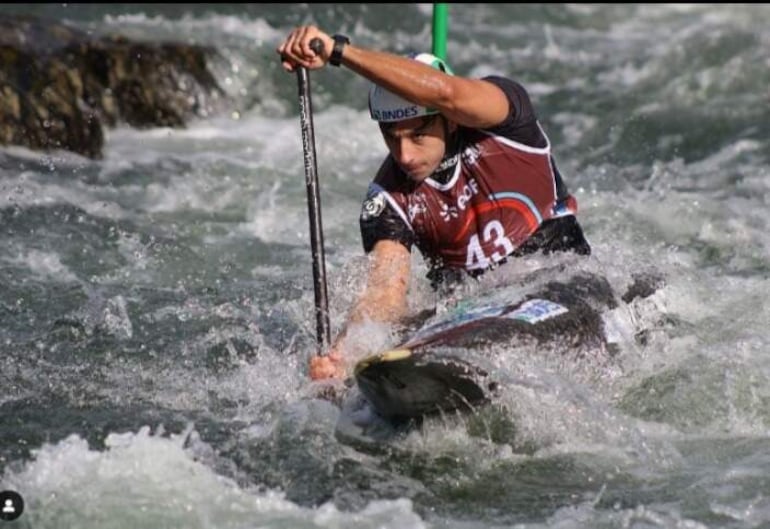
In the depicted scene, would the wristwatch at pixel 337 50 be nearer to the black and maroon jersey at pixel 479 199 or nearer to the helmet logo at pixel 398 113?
the helmet logo at pixel 398 113

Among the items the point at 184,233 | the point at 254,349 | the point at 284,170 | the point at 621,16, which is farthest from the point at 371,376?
the point at 621,16

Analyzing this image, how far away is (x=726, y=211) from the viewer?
8.88 m

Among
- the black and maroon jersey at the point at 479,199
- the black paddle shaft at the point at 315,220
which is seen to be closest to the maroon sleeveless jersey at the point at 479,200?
the black and maroon jersey at the point at 479,199

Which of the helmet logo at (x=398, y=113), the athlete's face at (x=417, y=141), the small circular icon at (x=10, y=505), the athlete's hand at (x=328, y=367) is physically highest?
the helmet logo at (x=398, y=113)

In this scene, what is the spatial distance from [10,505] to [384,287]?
5.42 ft

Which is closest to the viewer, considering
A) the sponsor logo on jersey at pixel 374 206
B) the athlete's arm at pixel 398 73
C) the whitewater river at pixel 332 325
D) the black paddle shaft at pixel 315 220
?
the whitewater river at pixel 332 325

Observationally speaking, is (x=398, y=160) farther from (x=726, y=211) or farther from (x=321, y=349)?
(x=726, y=211)

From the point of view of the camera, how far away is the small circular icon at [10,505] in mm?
4793

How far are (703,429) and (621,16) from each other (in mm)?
11131

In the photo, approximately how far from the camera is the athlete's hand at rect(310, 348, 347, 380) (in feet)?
17.9

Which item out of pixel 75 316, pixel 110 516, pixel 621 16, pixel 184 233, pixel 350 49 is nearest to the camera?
pixel 110 516

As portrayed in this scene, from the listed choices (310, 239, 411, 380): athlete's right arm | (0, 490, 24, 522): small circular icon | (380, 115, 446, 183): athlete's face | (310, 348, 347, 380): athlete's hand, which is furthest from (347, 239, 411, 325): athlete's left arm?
(0, 490, 24, 522): small circular icon

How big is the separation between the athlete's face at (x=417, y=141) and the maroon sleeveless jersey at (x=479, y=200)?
0.17 m

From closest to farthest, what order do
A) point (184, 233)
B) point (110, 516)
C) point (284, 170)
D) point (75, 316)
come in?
point (110, 516)
point (75, 316)
point (184, 233)
point (284, 170)
